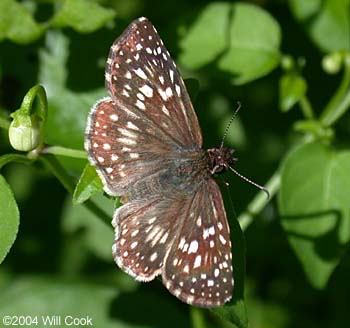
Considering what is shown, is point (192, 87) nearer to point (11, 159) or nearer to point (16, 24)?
point (11, 159)

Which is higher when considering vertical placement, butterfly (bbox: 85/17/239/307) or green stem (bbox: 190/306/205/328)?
butterfly (bbox: 85/17/239/307)

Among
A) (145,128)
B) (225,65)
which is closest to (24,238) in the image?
(225,65)

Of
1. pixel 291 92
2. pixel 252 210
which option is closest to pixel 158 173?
pixel 252 210

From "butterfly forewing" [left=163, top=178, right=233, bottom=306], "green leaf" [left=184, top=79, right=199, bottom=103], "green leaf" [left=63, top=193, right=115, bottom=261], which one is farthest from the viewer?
"green leaf" [left=63, top=193, right=115, bottom=261]

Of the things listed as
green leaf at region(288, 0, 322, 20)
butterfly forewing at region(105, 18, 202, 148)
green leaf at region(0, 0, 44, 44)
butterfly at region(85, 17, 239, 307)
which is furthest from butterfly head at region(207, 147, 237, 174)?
green leaf at region(288, 0, 322, 20)

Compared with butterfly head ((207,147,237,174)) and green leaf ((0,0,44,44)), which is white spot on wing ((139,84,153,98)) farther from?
green leaf ((0,0,44,44))

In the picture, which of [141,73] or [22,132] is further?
[141,73]
